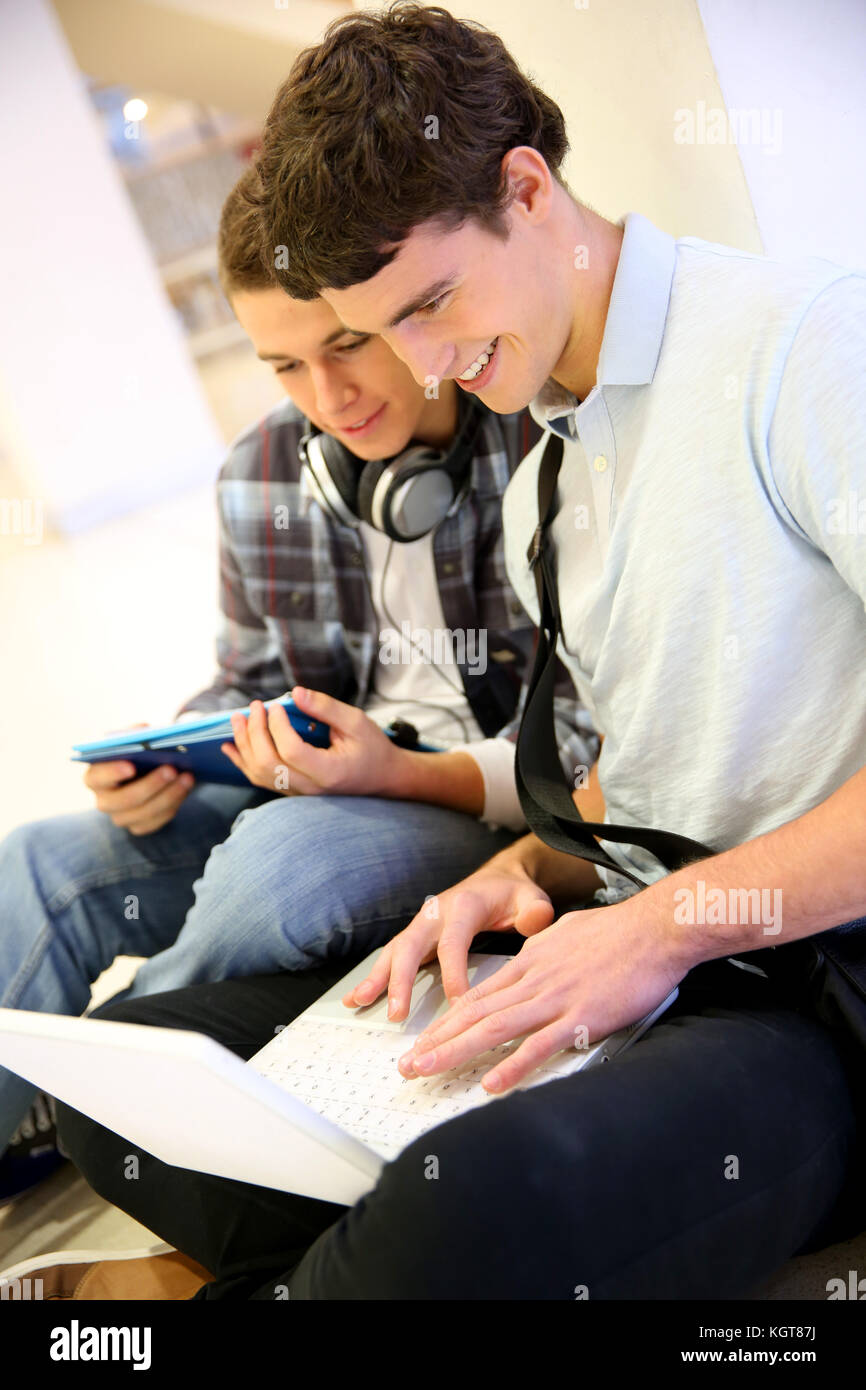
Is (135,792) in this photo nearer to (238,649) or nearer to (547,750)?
(238,649)

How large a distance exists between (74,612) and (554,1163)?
433 cm

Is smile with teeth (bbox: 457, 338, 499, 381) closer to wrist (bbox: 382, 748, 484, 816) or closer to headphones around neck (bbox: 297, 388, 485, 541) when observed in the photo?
headphones around neck (bbox: 297, 388, 485, 541)

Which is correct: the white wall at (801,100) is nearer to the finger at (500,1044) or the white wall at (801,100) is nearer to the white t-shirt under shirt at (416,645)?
the white t-shirt under shirt at (416,645)

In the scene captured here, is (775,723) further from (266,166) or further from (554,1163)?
(266,166)

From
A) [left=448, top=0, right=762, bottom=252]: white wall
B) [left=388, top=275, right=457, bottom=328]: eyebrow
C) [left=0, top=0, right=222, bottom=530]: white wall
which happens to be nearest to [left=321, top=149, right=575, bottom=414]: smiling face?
[left=388, top=275, right=457, bottom=328]: eyebrow

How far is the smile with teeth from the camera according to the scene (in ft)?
3.84

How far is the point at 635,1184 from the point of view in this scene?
33.7 inches

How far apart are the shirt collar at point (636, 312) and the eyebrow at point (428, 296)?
0.15m

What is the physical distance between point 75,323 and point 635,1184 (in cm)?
572

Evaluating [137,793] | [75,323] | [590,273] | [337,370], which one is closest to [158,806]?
[137,793]

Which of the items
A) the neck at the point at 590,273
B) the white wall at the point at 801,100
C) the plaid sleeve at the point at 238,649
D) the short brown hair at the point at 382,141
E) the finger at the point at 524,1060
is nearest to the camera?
the finger at the point at 524,1060

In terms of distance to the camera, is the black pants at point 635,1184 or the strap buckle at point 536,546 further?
the strap buckle at point 536,546

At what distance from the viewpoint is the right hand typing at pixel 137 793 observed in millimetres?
1600

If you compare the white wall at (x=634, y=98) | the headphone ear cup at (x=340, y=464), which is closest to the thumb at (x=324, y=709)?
the headphone ear cup at (x=340, y=464)
